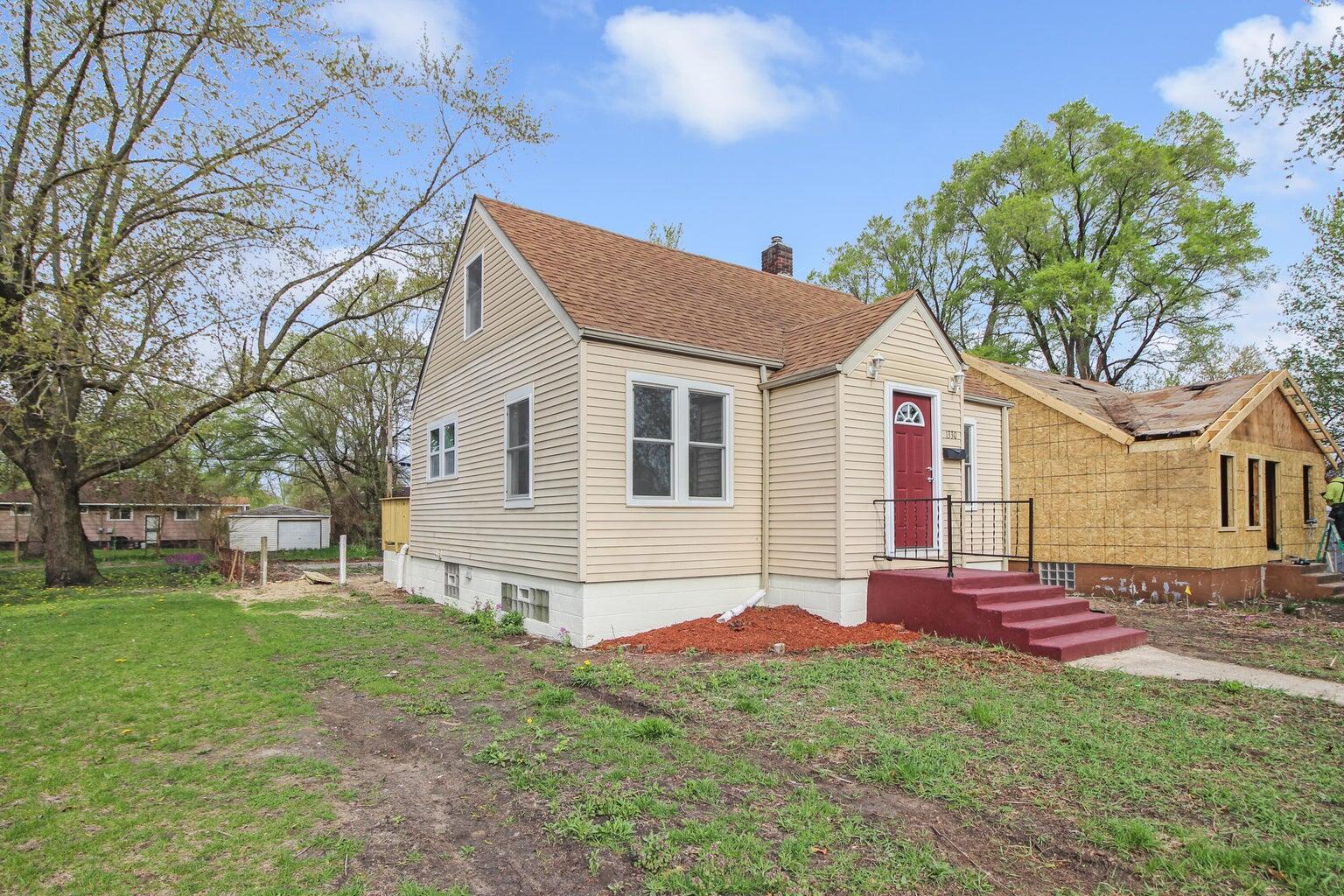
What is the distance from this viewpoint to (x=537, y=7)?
1120cm

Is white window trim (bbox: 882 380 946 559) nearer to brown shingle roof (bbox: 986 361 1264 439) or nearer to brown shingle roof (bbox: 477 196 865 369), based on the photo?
brown shingle roof (bbox: 477 196 865 369)

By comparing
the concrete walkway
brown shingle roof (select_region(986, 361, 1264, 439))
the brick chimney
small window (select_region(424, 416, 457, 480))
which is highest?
the brick chimney

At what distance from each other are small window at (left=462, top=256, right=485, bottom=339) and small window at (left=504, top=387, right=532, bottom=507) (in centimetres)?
230

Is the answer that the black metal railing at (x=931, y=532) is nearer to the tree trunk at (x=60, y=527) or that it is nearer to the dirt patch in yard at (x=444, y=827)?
the dirt patch in yard at (x=444, y=827)

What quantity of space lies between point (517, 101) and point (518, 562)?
1424 cm

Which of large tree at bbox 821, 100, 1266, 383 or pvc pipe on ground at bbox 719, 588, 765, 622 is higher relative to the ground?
large tree at bbox 821, 100, 1266, 383

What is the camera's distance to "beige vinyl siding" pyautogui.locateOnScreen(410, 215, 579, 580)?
918cm

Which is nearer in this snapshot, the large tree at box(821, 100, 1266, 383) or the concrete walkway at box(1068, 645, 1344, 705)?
the concrete walkway at box(1068, 645, 1344, 705)

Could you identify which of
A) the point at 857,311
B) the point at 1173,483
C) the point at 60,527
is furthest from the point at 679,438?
the point at 60,527

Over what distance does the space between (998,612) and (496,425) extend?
773 centimetres

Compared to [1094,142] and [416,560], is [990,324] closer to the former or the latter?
[1094,142]

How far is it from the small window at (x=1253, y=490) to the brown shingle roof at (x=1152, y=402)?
146 cm

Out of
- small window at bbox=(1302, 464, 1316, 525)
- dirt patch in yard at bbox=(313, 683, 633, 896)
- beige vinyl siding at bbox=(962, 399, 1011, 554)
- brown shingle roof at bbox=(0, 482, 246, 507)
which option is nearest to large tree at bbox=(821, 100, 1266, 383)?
small window at bbox=(1302, 464, 1316, 525)

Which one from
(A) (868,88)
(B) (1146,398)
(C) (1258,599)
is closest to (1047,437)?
(B) (1146,398)
